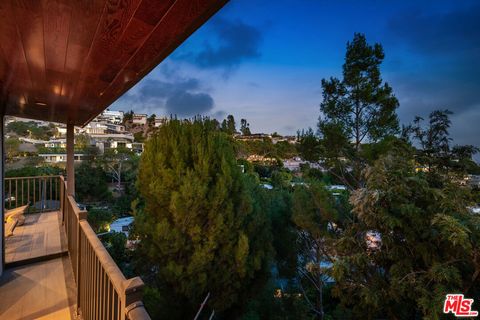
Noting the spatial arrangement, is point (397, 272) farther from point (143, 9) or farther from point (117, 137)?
point (117, 137)

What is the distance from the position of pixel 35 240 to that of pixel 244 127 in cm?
5532

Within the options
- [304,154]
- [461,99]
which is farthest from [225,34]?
[461,99]

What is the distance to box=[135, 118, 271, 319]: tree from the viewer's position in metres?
3.66

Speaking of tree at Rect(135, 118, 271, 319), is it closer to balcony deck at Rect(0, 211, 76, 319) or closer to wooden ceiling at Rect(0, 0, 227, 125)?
balcony deck at Rect(0, 211, 76, 319)

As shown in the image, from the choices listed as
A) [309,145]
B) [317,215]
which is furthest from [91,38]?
[309,145]

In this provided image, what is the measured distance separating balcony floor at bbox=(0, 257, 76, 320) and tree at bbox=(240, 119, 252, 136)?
177 ft

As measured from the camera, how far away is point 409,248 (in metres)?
3.54

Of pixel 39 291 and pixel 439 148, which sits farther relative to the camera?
pixel 439 148

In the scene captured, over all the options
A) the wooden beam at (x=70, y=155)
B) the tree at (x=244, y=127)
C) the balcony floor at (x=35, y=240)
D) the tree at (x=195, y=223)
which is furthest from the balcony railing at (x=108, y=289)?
the tree at (x=244, y=127)

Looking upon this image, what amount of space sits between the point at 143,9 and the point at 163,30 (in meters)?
0.16

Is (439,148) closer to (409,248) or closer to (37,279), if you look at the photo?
(409,248)

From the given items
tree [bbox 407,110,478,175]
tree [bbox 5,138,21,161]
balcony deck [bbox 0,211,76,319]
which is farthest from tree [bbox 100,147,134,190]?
tree [bbox 407,110,478,175]

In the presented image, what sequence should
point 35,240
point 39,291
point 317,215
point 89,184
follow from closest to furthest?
point 39,291 < point 35,240 < point 317,215 < point 89,184

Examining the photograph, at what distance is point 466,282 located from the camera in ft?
11.0
